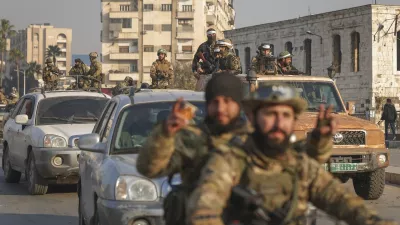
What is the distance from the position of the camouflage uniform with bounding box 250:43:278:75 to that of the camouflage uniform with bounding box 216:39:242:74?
1.10 feet

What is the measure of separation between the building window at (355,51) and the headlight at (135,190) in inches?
1944

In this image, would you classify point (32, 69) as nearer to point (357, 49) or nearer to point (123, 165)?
point (357, 49)

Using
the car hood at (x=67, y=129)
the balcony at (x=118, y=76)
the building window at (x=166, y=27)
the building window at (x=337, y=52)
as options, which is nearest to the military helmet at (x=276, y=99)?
the car hood at (x=67, y=129)

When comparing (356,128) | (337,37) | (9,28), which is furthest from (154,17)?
(356,128)

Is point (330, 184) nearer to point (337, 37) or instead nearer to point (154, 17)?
point (337, 37)

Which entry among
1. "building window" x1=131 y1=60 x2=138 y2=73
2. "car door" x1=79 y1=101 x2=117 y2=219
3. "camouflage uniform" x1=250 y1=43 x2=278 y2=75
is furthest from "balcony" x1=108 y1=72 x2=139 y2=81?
"car door" x1=79 y1=101 x2=117 y2=219

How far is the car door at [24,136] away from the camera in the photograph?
51.1ft

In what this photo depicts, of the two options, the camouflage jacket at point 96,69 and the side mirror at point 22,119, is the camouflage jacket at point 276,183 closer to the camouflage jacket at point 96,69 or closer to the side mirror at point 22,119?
the side mirror at point 22,119

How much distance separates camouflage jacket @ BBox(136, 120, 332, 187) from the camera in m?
4.69

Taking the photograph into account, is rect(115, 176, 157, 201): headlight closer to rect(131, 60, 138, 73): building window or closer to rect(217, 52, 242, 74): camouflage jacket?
rect(217, 52, 242, 74): camouflage jacket

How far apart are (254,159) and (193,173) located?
2.54 ft

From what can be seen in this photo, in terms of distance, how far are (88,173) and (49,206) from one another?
4164 mm

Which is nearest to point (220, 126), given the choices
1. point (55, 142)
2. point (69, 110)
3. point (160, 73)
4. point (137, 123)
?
point (137, 123)

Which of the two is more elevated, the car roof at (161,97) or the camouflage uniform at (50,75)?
the camouflage uniform at (50,75)
